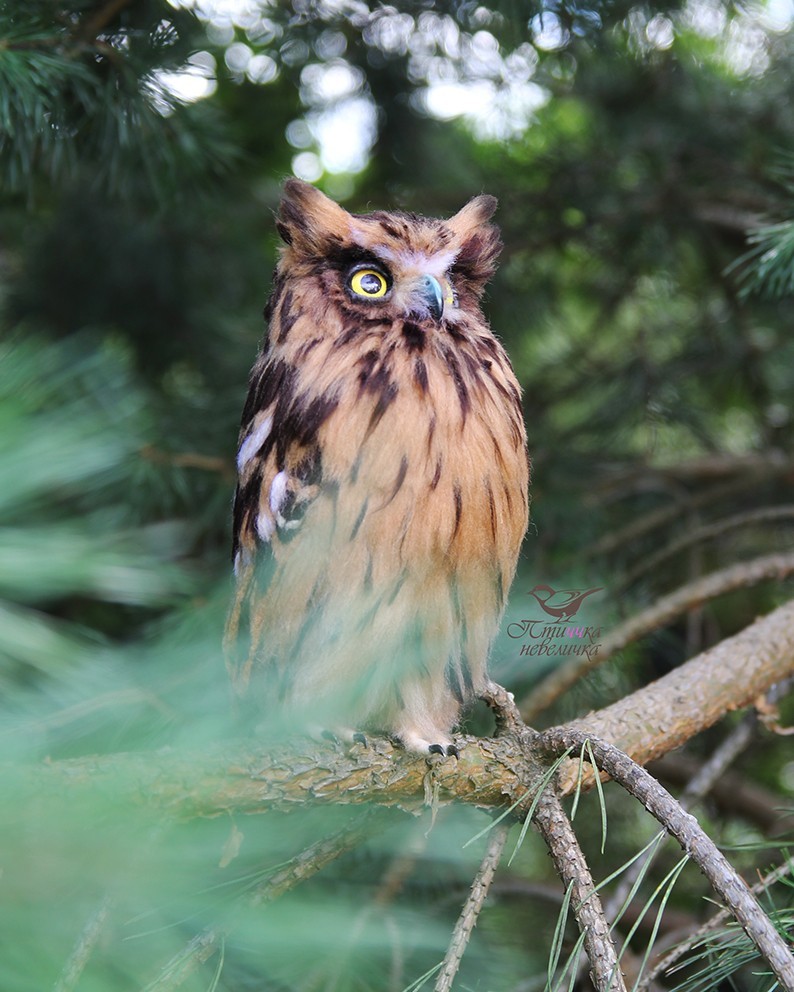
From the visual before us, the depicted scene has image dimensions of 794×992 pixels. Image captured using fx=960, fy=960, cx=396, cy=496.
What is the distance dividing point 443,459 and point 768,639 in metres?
0.75

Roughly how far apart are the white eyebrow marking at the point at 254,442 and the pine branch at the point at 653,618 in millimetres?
721

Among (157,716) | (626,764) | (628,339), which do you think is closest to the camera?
(626,764)

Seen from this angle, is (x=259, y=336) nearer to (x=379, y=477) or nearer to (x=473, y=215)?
(x=473, y=215)

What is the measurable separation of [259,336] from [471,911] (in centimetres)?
→ 174

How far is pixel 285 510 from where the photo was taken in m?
1.46

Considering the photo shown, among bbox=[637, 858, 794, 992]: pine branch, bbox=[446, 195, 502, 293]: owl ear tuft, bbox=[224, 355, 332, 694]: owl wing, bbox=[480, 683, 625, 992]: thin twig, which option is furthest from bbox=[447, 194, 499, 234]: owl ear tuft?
bbox=[637, 858, 794, 992]: pine branch

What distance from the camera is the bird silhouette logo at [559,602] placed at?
1621mm

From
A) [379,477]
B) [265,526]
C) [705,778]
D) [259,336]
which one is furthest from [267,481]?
[259,336]

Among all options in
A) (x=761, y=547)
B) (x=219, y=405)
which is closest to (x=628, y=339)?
(x=761, y=547)

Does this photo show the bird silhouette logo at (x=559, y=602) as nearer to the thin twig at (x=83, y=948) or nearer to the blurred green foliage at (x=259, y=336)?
the blurred green foliage at (x=259, y=336)

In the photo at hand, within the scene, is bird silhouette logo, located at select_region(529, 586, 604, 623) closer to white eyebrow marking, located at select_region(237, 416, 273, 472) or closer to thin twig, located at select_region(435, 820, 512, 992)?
thin twig, located at select_region(435, 820, 512, 992)

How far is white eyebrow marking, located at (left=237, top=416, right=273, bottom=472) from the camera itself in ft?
5.01

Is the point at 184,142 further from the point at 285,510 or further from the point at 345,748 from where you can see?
the point at 345,748

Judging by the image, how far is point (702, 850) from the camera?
984 millimetres
